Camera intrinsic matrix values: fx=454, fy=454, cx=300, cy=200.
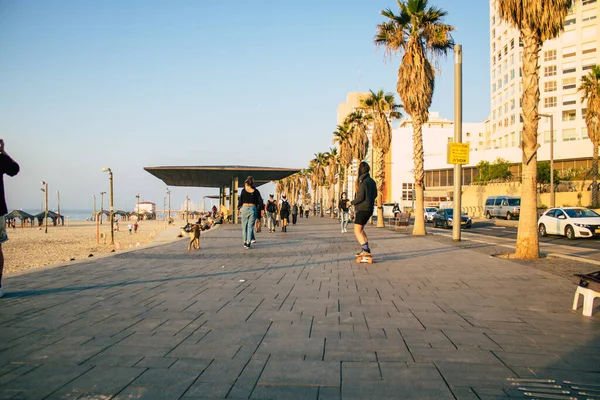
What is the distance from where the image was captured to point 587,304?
482cm

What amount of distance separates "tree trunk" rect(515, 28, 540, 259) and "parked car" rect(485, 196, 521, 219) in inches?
1066

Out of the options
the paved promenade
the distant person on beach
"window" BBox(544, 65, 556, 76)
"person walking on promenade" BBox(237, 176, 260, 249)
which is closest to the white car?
the paved promenade

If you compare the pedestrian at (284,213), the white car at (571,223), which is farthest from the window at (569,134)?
the pedestrian at (284,213)

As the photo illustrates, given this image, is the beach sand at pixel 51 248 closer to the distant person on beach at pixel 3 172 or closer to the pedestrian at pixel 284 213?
the pedestrian at pixel 284 213

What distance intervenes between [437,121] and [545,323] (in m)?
129

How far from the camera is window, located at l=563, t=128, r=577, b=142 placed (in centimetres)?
6212

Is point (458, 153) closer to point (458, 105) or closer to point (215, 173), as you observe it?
point (458, 105)

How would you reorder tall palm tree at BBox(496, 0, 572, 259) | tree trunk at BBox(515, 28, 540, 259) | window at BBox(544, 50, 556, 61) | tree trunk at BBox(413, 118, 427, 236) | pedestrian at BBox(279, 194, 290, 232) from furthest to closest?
1. window at BBox(544, 50, 556, 61)
2. pedestrian at BBox(279, 194, 290, 232)
3. tree trunk at BBox(413, 118, 427, 236)
4. tree trunk at BBox(515, 28, 540, 259)
5. tall palm tree at BBox(496, 0, 572, 259)

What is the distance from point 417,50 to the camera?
19969 millimetres

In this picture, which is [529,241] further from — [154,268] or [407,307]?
[154,268]

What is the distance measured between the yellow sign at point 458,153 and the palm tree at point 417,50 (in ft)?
13.9

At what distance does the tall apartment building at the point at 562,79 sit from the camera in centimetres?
5900

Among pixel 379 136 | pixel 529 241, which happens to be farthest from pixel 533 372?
pixel 379 136

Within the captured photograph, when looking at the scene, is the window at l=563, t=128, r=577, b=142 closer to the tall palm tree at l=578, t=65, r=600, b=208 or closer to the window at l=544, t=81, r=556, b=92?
the window at l=544, t=81, r=556, b=92
